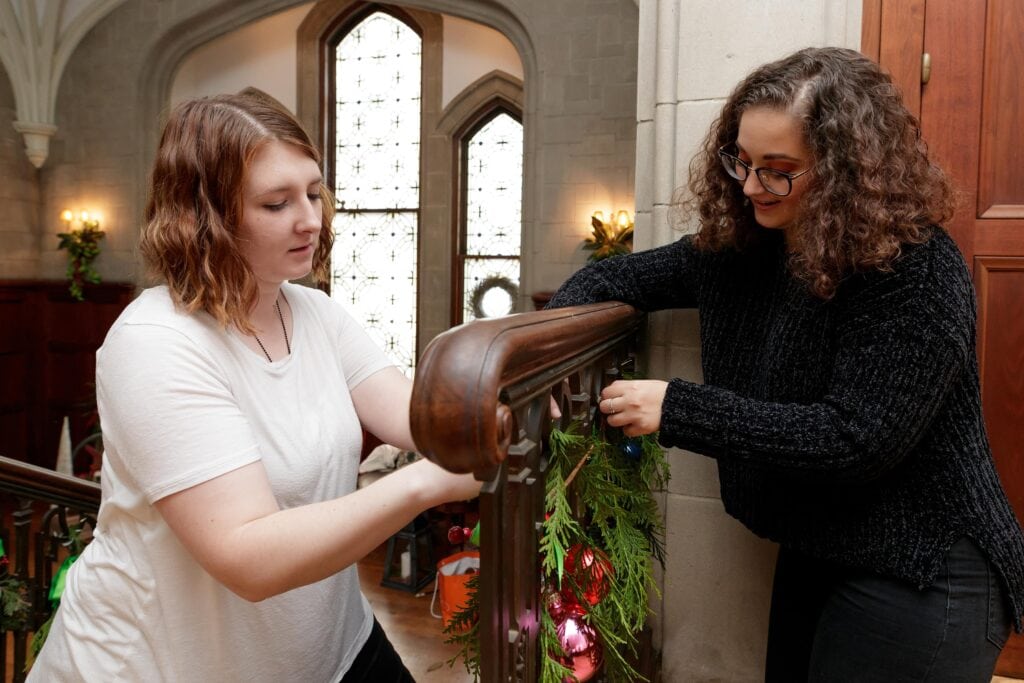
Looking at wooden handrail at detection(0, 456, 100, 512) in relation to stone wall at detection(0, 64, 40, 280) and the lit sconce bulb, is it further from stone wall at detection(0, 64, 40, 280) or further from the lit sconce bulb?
stone wall at detection(0, 64, 40, 280)

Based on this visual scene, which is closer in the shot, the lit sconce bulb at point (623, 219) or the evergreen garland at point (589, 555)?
the evergreen garland at point (589, 555)

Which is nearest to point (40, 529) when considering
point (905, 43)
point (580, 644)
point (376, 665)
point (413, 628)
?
point (376, 665)

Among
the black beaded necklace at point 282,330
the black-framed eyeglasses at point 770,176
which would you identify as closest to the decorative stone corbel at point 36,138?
the black beaded necklace at point 282,330

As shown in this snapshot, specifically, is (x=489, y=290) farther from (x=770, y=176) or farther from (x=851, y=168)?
(x=851, y=168)

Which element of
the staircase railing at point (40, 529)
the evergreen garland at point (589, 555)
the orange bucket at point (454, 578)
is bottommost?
the orange bucket at point (454, 578)

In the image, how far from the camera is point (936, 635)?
1.24m

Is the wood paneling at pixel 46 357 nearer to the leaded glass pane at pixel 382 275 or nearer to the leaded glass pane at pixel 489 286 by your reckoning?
the leaded glass pane at pixel 382 275

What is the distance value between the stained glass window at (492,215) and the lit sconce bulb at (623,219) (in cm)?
168

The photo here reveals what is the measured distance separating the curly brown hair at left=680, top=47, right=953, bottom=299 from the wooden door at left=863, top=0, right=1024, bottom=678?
0.52m

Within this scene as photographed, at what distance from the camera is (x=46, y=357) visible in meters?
8.32

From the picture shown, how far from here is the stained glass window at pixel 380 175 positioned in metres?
8.63

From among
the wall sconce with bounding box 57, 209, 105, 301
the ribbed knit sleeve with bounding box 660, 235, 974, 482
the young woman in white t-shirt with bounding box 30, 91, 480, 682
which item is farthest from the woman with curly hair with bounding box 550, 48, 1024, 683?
the wall sconce with bounding box 57, 209, 105, 301

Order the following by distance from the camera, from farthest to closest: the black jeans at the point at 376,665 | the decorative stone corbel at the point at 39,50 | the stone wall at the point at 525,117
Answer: the decorative stone corbel at the point at 39,50
the stone wall at the point at 525,117
the black jeans at the point at 376,665

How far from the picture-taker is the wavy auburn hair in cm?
117
